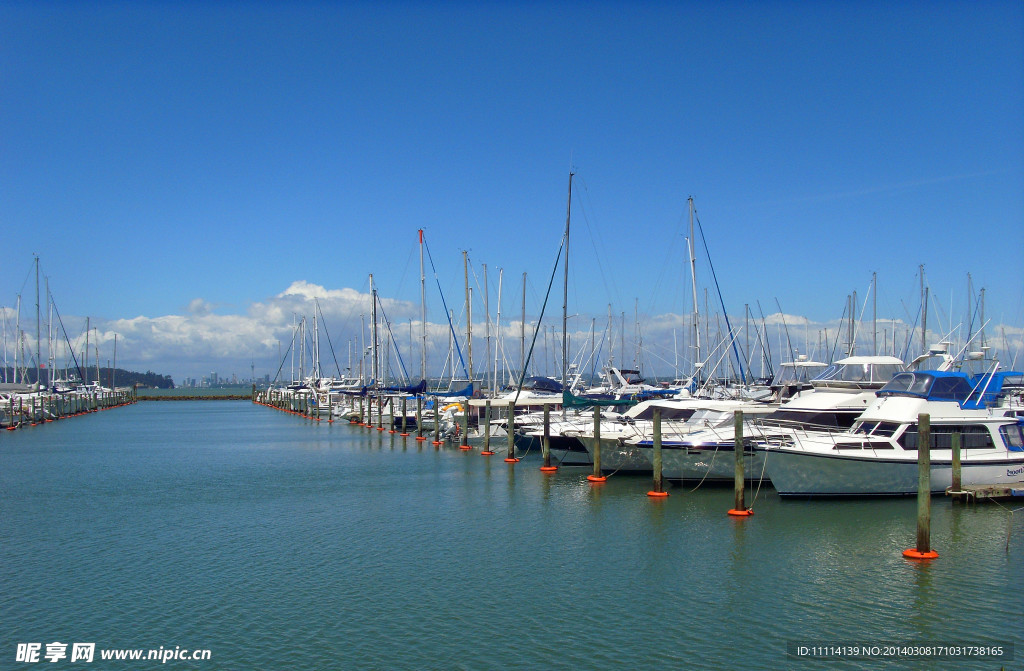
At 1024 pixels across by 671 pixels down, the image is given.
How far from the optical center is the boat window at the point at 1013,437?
90.9ft

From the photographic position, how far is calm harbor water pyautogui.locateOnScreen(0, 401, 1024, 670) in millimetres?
15180

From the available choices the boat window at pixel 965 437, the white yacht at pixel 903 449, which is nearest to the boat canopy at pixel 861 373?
the white yacht at pixel 903 449

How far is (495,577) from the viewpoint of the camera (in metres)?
19.6

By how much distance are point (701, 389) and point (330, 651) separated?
3856 cm

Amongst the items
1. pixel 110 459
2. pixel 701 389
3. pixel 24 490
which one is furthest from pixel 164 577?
pixel 701 389

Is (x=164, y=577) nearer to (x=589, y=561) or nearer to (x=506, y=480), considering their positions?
(x=589, y=561)

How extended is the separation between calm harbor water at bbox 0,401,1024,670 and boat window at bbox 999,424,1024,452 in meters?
3.29

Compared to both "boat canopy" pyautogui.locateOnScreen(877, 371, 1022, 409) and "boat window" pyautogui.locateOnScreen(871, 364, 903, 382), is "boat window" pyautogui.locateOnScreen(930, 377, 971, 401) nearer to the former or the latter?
"boat canopy" pyautogui.locateOnScreen(877, 371, 1022, 409)

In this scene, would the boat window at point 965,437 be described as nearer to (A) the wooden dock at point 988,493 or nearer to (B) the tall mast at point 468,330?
(A) the wooden dock at point 988,493

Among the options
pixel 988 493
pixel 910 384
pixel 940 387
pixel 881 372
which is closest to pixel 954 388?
Answer: pixel 940 387

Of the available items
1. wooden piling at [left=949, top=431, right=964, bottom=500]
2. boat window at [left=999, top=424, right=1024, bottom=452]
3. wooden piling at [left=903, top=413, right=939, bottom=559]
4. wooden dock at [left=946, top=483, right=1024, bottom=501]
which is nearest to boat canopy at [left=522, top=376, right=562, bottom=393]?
boat window at [left=999, top=424, right=1024, bottom=452]

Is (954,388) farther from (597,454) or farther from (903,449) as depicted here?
(597,454)

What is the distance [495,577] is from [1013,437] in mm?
20027

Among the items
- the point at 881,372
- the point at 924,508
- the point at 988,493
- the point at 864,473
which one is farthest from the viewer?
the point at 881,372
